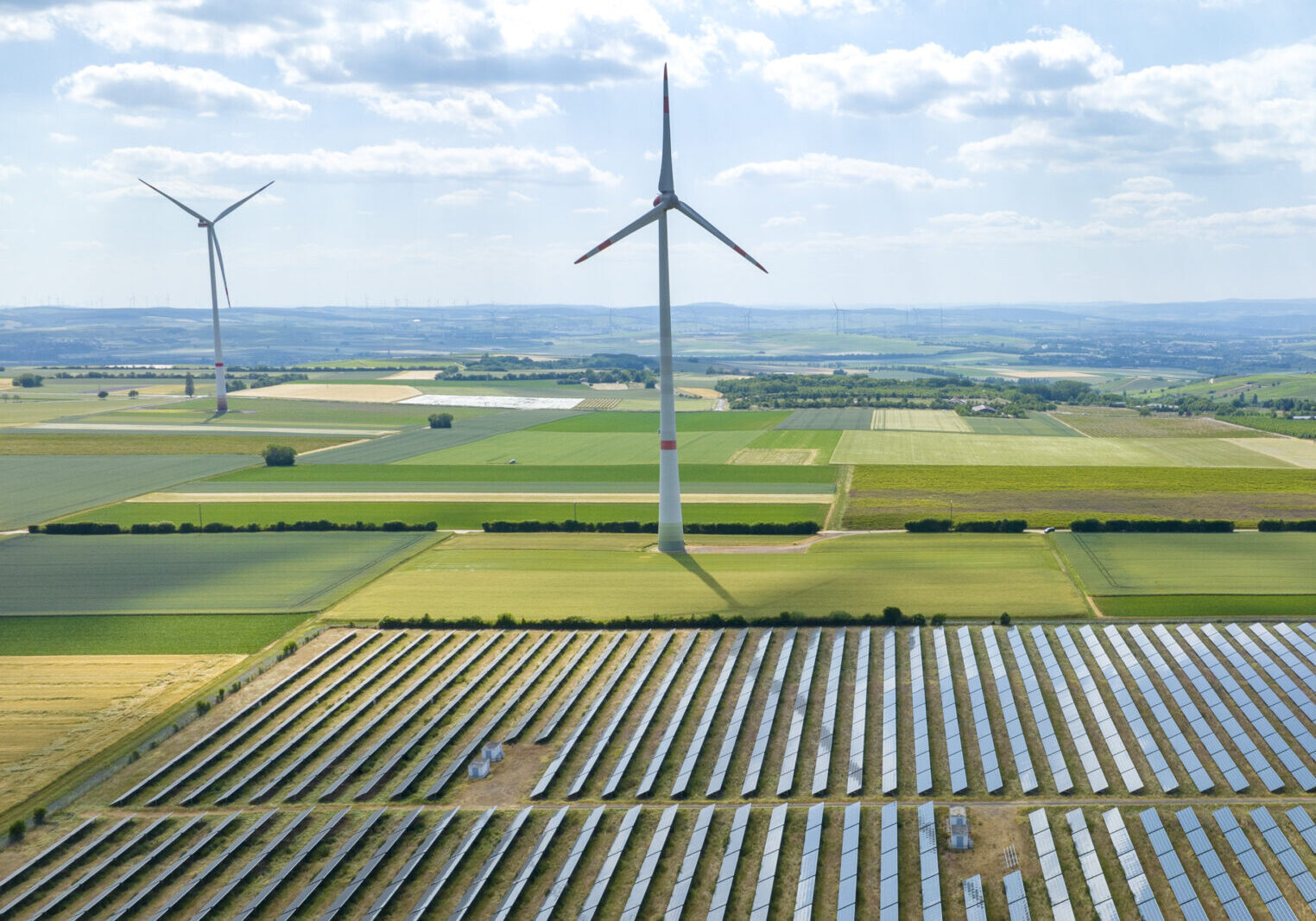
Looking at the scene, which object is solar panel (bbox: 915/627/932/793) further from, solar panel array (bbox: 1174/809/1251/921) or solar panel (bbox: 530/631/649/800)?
solar panel (bbox: 530/631/649/800)

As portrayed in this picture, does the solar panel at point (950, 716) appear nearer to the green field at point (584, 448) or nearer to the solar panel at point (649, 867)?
the solar panel at point (649, 867)

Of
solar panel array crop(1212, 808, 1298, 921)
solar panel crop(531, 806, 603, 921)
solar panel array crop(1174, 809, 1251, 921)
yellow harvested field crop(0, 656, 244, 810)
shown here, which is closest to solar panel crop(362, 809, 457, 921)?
solar panel crop(531, 806, 603, 921)

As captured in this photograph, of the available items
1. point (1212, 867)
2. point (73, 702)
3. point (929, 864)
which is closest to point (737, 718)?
point (929, 864)

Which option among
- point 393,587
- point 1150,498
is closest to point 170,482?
point 393,587

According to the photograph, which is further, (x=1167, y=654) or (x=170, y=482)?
(x=170, y=482)

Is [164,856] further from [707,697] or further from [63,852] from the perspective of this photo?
[707,697]

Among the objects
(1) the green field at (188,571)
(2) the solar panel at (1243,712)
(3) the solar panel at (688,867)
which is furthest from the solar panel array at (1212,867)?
(1) the green field at (188,571)
